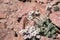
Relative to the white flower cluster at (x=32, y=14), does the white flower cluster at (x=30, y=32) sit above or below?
below

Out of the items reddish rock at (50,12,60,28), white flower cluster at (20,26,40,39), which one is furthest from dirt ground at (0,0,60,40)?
white flower cluster at (20,26,40,39)

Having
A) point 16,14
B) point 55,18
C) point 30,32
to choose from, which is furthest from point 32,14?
point 30,32

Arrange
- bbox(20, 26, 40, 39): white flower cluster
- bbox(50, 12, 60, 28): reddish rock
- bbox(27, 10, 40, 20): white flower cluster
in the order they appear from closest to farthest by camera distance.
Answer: bbox(20, 26, 40, 39): white flower cluster, bbox(50, 12, 60, 28): reddish rock, bbox(27, 10, 40, 20): white flower cluster

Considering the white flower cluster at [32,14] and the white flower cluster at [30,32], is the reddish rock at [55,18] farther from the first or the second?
the white flower cluster at [30,32]

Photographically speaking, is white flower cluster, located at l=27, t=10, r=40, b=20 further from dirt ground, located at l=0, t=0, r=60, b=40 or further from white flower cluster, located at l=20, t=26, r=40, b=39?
white flower cluster, located at l=20, t=26, r=40, b=39

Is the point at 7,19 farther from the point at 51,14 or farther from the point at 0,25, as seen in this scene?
the point at 51,14

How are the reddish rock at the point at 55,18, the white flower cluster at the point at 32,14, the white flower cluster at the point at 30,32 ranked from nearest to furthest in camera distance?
the white flower cluster at the point at 30,32 → the reddish rock at the point at 55,18 → the white flower cluster at the point at 32,14

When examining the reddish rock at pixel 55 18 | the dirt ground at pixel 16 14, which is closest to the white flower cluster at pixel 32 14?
the dirt ground at pixel 16 14

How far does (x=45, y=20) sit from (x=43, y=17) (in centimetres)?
19

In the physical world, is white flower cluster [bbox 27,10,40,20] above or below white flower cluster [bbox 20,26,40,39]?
above

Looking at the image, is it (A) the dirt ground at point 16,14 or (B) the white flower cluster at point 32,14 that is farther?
(B) the white flower cluster at point 32,14

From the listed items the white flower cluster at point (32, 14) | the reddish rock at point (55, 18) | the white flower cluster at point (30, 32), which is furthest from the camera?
the white flower cluster at point (32, 14)

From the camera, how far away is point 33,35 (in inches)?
176

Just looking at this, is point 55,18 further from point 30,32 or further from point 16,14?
point 16,14
